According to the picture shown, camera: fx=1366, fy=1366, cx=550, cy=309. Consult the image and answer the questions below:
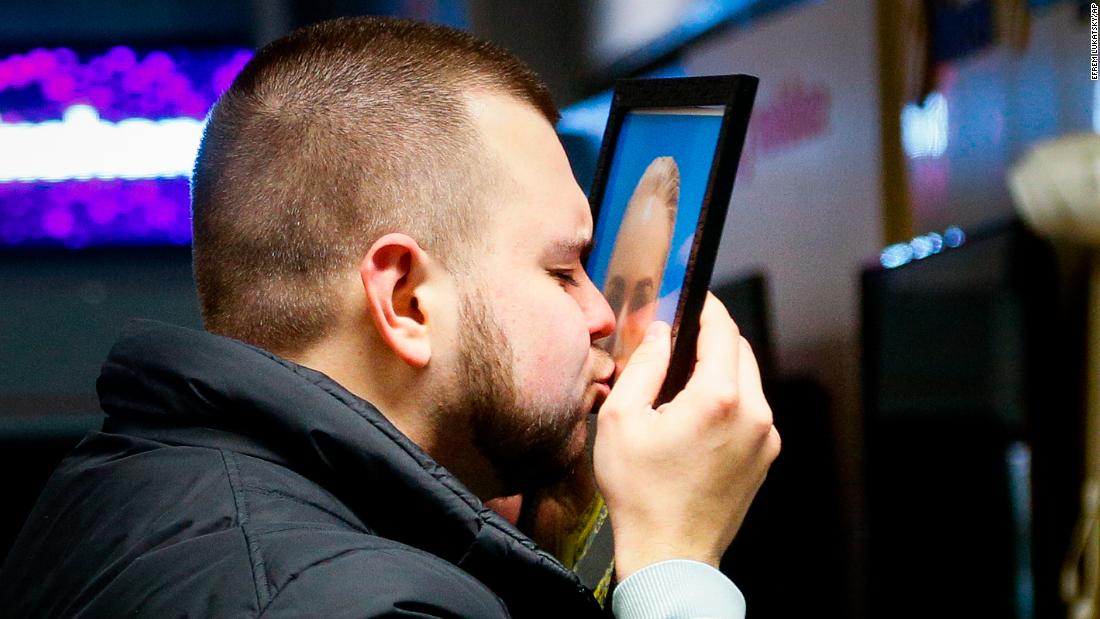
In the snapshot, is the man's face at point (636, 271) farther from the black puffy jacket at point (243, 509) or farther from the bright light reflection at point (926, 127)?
the bright light reflection at point (926, 127)

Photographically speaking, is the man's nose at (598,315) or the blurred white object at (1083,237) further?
the blurred white object at (1083,237)

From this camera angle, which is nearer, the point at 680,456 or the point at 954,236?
the point at 680,456

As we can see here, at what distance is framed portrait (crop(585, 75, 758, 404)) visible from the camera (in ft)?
4.05

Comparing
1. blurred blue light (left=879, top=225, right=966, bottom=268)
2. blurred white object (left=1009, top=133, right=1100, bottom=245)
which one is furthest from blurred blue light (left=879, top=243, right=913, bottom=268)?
blurred white object (left=1009, top=133, right=1100, bottom=245)

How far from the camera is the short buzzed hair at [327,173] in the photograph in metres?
1.29

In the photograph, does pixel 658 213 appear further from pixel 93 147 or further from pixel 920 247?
pixel 93 147

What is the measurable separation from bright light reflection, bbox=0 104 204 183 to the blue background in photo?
5500 mm

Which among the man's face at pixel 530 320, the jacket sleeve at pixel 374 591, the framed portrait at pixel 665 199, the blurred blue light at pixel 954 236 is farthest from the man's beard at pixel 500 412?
the blurred blue light at pixel 954 236

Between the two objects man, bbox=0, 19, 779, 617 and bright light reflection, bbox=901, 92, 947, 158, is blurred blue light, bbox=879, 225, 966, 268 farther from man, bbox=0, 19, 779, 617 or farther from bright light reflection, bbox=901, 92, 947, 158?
man, bbox=0, 19, 779, 617

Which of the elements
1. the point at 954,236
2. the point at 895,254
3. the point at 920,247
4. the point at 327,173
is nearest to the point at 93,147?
the point at 895,254

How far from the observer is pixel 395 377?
1268mm

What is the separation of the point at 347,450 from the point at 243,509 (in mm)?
116

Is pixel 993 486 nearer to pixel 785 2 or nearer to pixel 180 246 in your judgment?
pixel 785 2

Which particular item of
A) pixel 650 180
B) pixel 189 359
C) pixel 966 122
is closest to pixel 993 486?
pixel 966 122
